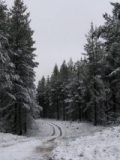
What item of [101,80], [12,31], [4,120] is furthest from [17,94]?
[101,80]

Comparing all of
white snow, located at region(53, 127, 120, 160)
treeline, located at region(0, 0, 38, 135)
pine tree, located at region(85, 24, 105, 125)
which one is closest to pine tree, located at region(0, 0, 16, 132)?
treeline, located at region(0, 0, 38, 135)

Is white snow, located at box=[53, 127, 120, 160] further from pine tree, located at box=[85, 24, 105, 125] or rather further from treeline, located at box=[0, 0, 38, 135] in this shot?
pine tree, located at box=[85, 24, 105, 125]

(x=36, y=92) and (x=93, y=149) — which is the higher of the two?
(x=36, y=92)

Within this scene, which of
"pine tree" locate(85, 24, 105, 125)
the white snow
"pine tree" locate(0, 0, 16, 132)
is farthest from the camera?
"pine tree" locate(85, 24, 105, 125)

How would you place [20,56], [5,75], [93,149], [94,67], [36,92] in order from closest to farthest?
1. [93,149]
2. [5,75]
3. [20,56]
4. [36,92]
5. [94,67]

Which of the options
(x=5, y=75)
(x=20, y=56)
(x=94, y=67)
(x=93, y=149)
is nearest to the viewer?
(x=93, y=149)

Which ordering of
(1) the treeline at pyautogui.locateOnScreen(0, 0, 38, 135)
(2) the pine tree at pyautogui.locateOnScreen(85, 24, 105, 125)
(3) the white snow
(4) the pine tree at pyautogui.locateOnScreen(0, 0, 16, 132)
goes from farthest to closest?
(2) the pine tree at pyautogui.locateOnScreen(85, 24, 105, 125) → (1) the treeline at pyautogui.locateOnScreen(0, 0, 38, 135) → (4) the pine tree at pyautogui.locateOnScreen(0, 0, 16, 132) → (3) the white snow

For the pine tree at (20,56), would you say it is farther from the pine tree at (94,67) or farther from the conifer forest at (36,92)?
the pine tree at (94,67)

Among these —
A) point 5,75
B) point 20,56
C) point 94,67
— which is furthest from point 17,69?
point 94,67

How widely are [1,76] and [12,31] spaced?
7.03 metres

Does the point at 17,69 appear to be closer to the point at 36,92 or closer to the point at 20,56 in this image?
the point at 20,56

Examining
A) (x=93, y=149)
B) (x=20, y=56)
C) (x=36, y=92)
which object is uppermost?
(x=20, y=56)

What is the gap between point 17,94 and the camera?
28625 mm

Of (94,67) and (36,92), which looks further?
(94,67)
